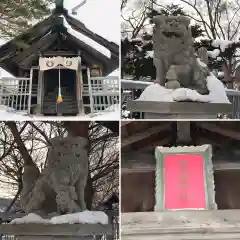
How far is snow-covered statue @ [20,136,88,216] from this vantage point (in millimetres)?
1228

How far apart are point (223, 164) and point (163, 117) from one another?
217 mm

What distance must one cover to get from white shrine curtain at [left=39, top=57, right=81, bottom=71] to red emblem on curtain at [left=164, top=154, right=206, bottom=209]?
37 centimetres

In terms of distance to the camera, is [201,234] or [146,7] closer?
[201,234]

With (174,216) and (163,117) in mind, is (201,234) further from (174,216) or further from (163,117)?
(163,117)

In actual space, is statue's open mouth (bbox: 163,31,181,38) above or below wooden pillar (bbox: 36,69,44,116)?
above

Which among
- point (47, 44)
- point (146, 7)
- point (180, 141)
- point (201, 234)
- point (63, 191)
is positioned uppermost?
point (146, 7)

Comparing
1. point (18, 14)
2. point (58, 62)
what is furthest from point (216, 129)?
point (18, 14)

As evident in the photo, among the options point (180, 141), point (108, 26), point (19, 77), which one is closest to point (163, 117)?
point (180, 141)

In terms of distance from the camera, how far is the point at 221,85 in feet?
4.17

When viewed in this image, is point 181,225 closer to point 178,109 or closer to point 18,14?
point 178,109

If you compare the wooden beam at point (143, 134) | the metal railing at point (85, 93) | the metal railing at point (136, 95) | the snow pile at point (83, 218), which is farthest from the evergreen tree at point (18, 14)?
the snow pile at point (83, 218)

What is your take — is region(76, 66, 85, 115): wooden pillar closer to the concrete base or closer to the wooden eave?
the wooden eave

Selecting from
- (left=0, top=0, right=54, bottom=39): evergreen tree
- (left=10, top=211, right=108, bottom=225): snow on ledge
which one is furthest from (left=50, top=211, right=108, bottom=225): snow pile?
(left=0, top=0, right=54, bottom=39): evergreen tree

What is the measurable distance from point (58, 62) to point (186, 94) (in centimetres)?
37
